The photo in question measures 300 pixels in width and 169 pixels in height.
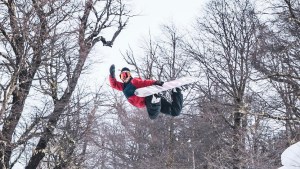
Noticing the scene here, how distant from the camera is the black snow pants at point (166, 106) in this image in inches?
356

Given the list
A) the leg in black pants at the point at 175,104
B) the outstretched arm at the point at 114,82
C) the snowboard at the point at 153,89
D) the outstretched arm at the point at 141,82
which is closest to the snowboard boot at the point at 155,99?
the snowboard at the point at 153,89

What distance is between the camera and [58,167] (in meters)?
16.4

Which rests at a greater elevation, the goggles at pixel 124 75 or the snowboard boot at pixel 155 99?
the goggles at pixel 124 75

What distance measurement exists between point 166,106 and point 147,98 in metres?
0.56

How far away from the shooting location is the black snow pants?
356 inches

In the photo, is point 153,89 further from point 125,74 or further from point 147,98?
point 125,74

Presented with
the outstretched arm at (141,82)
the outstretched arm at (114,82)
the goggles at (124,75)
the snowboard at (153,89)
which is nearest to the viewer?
the snowboard at (153,89)

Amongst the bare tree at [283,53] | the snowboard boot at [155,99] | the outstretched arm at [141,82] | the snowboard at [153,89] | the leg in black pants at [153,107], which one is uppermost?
the bare tree at [283,53]

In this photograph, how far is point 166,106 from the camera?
31.0ft

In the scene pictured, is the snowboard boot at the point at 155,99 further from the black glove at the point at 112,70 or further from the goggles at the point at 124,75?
the black glove at the point at 112,70

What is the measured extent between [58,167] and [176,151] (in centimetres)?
888

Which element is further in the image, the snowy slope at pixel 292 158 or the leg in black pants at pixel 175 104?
the leg in black pants at pixel 175 104

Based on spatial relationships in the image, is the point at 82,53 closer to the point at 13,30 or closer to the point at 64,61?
the point at 64,61

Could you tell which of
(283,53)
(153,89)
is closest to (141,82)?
(153,89)
